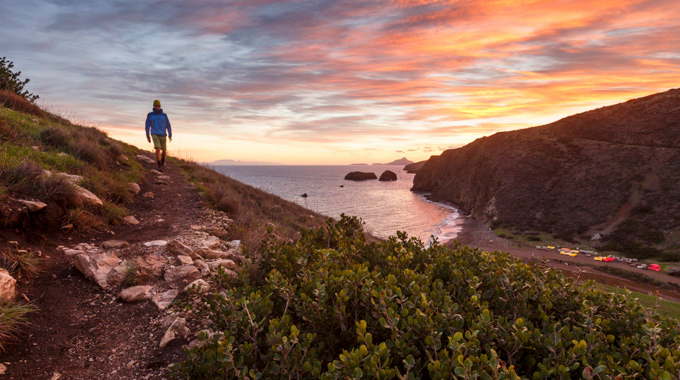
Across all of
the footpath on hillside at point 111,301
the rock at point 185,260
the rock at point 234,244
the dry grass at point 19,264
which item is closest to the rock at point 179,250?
the footpath on hillside at point 111,301

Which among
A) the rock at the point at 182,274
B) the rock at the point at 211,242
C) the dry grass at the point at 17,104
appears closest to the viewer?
the rock at the point at 182,274

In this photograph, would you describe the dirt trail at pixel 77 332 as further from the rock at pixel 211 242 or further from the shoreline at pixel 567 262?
the shoreline at pixel 567 262

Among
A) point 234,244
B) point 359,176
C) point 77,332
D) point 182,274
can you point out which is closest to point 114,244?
point 182,274

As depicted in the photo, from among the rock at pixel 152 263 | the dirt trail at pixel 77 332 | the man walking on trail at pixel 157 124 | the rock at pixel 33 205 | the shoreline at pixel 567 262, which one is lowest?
the shoreline at pixel 567 262

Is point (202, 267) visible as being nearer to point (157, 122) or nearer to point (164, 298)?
point (164, 298)

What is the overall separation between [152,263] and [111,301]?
3.51ft

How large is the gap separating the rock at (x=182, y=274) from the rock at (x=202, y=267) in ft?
0.37

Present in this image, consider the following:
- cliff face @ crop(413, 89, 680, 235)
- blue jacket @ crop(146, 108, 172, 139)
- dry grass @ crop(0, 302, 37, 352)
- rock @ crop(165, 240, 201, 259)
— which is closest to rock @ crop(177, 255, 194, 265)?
rock @ crop(165, 240, 201, 259)

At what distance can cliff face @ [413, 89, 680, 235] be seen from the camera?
1166 inches

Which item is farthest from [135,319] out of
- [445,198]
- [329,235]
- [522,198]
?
[445,198]

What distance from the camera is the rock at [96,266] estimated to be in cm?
523

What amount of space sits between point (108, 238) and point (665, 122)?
53043 millimetres

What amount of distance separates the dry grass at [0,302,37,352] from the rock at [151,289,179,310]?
1434 millimetres

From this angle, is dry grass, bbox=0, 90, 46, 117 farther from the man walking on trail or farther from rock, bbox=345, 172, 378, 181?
rock, bbox=345, 172, 378, 181
